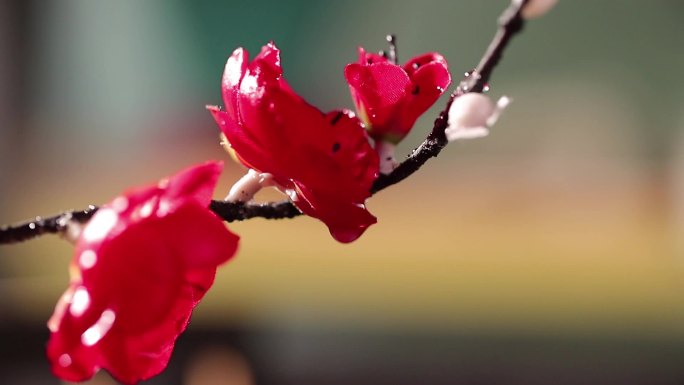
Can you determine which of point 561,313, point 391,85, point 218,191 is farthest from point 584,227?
point 391,85

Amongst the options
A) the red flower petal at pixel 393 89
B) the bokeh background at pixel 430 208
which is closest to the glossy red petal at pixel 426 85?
the red flower petal at pixel 393 89

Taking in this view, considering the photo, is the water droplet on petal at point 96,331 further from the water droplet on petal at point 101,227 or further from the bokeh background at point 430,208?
the bokeh background at point 430,208

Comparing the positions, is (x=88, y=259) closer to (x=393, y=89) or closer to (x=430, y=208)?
(x=393, y=89)

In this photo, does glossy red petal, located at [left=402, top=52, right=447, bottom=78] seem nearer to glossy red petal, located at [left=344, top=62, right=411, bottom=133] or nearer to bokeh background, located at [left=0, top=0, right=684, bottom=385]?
glossy red petal, located at [left=344, top=62, right=411, bottom=133]

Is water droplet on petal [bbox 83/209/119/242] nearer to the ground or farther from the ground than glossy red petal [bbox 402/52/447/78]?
nearer to the ground

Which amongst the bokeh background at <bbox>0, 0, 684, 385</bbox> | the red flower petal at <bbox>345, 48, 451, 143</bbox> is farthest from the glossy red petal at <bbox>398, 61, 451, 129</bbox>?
the bokeh background at <bbox>0, 0, 684, 385</bbox>

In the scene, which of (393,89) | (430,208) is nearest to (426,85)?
(393,89)

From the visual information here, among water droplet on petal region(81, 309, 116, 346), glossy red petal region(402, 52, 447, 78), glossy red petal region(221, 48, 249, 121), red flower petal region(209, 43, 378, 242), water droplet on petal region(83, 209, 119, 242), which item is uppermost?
glossy red petal region(402, 52, 447, 78)
